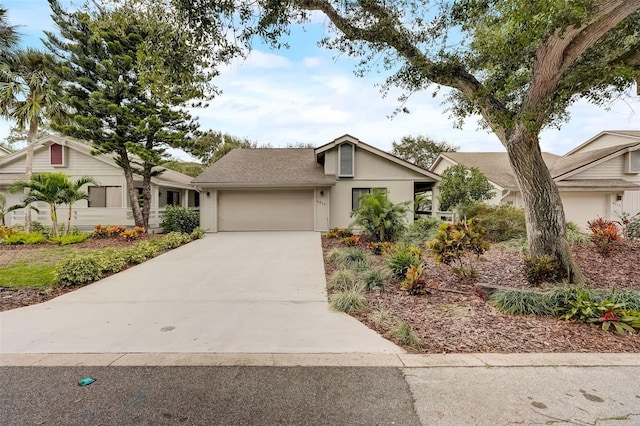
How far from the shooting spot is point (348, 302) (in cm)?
487

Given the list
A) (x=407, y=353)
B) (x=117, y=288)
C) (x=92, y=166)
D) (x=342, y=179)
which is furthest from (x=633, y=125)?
(x=92, y=166)

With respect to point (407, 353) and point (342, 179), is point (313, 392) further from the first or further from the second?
point (342, 179)

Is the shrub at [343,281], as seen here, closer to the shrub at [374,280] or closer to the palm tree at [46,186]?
the shrub at [374,280]

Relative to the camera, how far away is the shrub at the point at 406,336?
3.54 meters

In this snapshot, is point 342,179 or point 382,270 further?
point 342,179

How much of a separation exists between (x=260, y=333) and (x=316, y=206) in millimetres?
10527

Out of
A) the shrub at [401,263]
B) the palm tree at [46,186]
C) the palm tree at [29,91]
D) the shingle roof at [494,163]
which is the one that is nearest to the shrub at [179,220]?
the palm tree at [46,186]

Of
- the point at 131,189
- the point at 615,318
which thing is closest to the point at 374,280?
the point at 615,318

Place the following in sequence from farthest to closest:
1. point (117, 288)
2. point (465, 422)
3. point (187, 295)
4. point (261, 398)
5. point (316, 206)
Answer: point (316, 206)
point (117, 288)
point (187, 295)
point (261, 398)
point (465, 422)

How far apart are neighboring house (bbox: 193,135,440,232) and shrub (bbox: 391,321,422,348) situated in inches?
412

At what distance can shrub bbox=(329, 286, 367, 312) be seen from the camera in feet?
15.7

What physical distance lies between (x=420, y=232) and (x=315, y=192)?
5304 millimetres

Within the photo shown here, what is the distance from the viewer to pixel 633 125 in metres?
6.73

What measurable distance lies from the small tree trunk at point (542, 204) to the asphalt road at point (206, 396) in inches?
166
